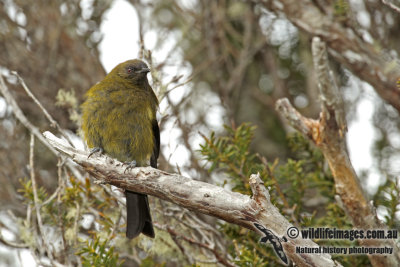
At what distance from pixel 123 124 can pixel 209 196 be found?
1753 mm

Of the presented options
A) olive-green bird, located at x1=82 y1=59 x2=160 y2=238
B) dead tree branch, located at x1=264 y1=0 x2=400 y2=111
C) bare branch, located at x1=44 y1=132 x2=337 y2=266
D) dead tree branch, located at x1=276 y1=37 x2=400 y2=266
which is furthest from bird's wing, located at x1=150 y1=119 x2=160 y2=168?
dead tree branch, located at x1=264 y1=0 x2=400 y2=111

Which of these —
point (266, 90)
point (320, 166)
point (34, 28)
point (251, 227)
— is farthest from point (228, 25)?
point (251, 227)

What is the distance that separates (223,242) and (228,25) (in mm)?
3541

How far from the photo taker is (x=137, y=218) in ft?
13.9

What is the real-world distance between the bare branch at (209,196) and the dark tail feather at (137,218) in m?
0.62

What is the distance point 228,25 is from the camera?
7.32m

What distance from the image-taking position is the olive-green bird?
4.66 metres

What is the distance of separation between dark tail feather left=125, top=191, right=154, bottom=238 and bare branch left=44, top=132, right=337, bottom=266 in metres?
0.62

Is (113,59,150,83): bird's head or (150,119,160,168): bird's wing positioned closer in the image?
(150,119,160,168): bird's wing

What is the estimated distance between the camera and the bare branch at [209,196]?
3.02 meters

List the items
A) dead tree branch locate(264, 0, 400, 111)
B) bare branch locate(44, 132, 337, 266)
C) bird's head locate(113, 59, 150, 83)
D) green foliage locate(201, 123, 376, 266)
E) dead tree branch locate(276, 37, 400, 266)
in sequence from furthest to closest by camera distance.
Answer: bird's head locate(113, 59, 150, 83)
dead tree branch locate(264, 0, 400, 111)
green foliage locate(201, 123, 376, 266)
dead tree branch locate(276, 37, 400, 266)
bare branch locate(44, 132, 337, 266)

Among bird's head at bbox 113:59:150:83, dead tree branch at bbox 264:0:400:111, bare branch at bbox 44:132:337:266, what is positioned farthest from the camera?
bird's head at bbox 113:59:150:83

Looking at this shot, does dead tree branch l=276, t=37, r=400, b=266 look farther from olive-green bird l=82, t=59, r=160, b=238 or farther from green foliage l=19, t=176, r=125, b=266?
green foliage l=19, t=176, r=125, b=266

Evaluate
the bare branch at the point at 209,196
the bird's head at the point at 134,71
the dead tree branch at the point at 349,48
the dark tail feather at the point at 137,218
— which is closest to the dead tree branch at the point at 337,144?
the bare branch at the point at 209,196
